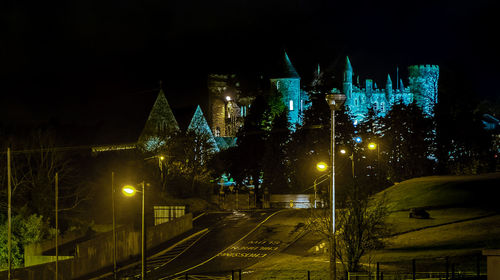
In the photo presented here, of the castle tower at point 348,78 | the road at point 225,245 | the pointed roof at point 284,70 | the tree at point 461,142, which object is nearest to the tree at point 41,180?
the road at point 225,245

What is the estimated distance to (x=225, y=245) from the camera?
129ft

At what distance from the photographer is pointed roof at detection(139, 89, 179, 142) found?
256ft

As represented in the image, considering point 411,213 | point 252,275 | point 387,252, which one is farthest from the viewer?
point 411,213

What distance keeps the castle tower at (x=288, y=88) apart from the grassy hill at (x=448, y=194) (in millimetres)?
60061

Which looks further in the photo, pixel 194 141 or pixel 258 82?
pixel 258 82

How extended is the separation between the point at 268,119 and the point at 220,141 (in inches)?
399

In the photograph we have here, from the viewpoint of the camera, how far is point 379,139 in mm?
72125

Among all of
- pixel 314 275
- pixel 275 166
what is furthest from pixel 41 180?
pixel 314 275

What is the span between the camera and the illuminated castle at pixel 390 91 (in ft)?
397

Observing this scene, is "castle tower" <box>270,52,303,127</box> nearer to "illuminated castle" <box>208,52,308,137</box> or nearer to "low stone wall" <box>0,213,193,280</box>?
"illuminated castle" <box>208,52,308,137</box>

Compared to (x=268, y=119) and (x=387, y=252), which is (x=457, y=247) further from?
(x=268, y=119)

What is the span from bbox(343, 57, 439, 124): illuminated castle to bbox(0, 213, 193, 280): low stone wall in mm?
80314

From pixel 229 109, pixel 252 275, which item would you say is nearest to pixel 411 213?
pixel 252 275

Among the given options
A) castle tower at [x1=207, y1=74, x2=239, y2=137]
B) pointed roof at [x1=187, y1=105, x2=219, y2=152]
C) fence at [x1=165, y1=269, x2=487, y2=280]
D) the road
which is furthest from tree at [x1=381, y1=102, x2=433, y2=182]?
castle tower at [x1=207, y1=74, x2=239, y2=137]
